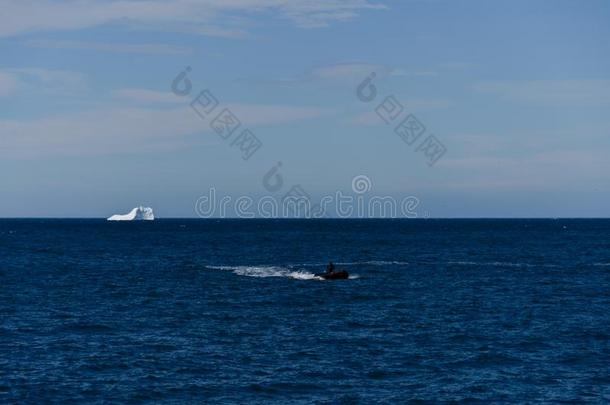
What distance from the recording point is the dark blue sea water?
1577 inches

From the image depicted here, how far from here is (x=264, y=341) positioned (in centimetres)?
5225

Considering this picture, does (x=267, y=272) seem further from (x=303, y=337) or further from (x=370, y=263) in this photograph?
(x=303, y=337)

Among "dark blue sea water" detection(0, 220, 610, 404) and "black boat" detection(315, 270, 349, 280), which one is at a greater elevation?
"black boat" detection(315, 270, 349, 280)

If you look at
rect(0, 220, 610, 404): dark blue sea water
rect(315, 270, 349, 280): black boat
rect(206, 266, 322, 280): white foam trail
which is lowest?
rect(0, 220, 610, 404): dark blue sea water

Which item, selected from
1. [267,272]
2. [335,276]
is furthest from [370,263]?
[335,276]

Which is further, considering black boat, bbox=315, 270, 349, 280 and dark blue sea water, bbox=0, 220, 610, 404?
black boat, bbox=315, 270, 349, 280

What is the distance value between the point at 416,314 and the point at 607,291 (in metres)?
27.7

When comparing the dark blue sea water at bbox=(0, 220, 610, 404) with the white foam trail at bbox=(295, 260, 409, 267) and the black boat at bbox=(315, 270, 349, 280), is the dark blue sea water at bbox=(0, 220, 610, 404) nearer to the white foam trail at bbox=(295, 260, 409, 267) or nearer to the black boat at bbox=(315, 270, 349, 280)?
the black boat at bbox=(315, 270, 349, 280)

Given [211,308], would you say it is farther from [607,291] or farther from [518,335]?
[607,291]

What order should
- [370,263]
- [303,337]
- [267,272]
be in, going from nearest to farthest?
[303,337], [267,272], [370,263]

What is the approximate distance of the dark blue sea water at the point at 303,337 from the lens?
131ft

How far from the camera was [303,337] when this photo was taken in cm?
5384

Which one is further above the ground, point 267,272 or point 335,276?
point 335,276

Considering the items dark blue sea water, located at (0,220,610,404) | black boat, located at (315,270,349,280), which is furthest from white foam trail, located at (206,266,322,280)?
black boat, located at (315,270,349,280)
